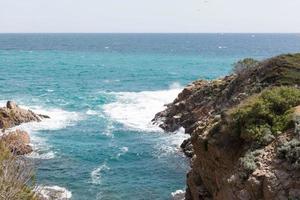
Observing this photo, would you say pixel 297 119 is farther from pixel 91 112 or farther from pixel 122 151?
pixel 91 112

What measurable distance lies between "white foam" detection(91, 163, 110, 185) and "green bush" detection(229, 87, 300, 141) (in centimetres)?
1614

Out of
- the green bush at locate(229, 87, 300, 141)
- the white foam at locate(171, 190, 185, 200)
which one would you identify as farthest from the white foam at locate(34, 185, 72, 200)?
the green bush at locate(229, 87, 300, 141)

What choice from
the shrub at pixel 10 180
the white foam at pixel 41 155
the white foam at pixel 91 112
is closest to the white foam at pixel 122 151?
the white foam at pixel 41 155

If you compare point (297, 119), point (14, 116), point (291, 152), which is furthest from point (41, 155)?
point (291, 152)

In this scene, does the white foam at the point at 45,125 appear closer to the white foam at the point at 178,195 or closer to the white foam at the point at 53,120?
the white foam at the point at 53,120

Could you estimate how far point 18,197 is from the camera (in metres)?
17.0

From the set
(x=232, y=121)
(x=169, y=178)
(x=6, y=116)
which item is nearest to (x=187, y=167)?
(x=169, y=178)

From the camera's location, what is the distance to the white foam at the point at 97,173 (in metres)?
38.3

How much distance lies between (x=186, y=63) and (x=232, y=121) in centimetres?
11418

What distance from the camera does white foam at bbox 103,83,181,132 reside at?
6063cm

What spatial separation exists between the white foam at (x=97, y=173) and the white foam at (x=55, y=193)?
2.93 metres

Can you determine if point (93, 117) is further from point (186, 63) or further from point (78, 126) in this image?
point (186, 63)

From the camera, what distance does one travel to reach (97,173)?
40.6 meters

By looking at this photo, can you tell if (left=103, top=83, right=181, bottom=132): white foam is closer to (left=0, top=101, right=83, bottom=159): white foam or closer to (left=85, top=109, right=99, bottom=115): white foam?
(left=85, top=109, right=99, bottom=115): white foam
